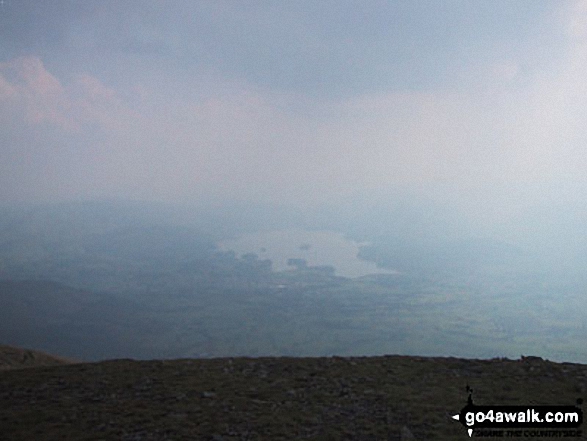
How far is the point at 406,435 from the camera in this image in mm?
8359

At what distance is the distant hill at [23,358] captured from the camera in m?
21.3

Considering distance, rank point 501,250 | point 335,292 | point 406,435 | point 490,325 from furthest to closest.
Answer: point 501,250
point 335,292
point 490,325
point 406,435

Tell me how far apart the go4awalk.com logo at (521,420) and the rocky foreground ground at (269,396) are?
1.17 ft

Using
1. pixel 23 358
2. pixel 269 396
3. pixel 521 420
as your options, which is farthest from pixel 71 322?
pixel 521 420

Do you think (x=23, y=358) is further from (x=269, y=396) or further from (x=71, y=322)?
(x=71, y=322)

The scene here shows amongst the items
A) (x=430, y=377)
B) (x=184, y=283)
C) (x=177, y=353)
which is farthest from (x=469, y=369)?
(x=184, y=283)

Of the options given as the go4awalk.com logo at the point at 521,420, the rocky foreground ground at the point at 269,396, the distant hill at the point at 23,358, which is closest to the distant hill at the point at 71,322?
the distant hill at the point at 23,358

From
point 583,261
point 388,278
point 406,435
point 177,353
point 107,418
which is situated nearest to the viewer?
point 406,435

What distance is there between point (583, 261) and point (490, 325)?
216 feet

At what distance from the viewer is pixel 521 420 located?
916cm

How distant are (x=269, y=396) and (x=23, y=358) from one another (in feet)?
61.8

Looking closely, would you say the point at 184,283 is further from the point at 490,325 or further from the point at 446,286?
the point at 490,325

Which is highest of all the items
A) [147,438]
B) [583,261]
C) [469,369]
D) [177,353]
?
[583,261]

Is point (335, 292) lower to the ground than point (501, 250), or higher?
lower
